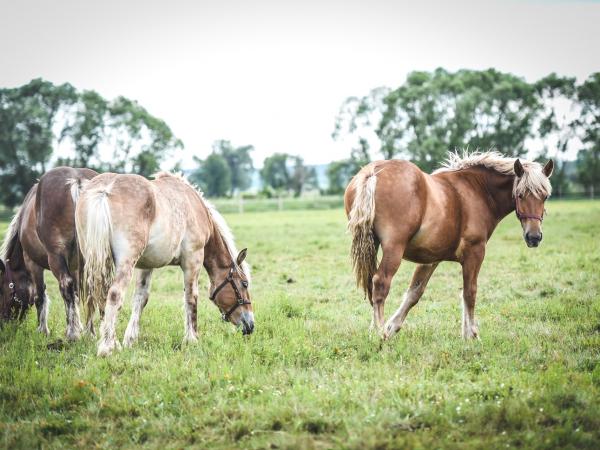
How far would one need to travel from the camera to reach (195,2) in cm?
15212

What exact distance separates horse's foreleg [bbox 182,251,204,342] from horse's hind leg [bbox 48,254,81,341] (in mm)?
1446

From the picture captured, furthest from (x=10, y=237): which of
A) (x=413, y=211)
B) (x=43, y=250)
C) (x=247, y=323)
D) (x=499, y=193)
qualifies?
(x=499, y=193)

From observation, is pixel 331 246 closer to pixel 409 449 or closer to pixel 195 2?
pixel 409 449

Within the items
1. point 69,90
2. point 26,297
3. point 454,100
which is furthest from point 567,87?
point 26,297

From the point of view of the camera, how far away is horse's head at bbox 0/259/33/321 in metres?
7.39

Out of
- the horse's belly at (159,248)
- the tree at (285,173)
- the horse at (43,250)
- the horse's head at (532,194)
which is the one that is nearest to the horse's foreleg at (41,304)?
the horse at (43,250)

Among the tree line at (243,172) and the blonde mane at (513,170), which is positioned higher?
the tree line at (243,172)

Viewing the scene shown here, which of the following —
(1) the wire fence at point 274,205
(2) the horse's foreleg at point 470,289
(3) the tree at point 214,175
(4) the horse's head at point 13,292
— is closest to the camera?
(2) the horse's foreleg at point 470,289

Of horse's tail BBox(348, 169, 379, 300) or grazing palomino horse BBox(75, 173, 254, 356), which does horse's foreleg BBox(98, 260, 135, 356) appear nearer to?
grazing palomino horse BBox(75, 173, 254, 356)

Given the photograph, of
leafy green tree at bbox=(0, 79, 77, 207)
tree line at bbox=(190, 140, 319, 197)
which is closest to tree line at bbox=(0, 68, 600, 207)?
leafy green tree at bbox=(0, 79, 77, 207)

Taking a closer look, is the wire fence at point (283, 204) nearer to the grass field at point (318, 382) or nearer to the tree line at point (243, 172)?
the tree line at point (243, 172)

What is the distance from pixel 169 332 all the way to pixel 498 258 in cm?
961

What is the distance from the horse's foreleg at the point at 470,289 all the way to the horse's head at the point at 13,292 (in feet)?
20.0

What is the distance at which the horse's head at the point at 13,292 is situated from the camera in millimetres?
7395
